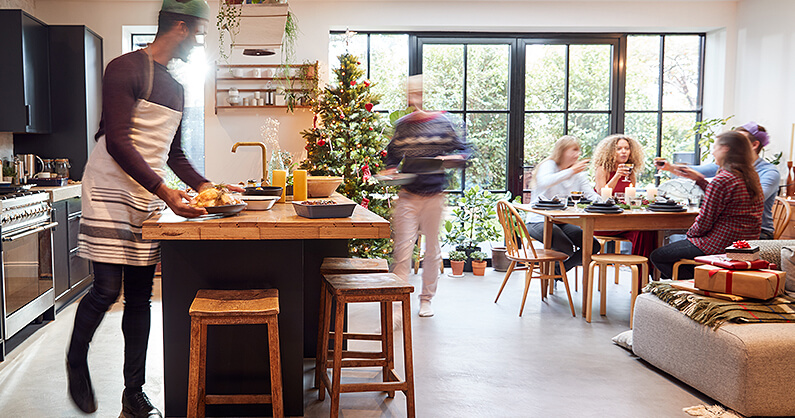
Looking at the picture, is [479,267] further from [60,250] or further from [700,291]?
[60,250]

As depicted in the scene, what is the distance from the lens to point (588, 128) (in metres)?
6.68

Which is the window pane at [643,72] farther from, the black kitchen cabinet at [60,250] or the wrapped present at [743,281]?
the black kitchen cabinet at [60,250]

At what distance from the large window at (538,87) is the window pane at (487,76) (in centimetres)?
1

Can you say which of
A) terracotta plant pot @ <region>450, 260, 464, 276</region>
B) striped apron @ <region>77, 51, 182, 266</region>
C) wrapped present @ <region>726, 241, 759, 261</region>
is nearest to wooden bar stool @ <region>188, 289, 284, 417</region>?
striped apron @ <region>77, 51, 182, 266</region>

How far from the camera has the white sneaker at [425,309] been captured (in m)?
4.59

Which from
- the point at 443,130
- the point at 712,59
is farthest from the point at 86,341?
the point at 712,59

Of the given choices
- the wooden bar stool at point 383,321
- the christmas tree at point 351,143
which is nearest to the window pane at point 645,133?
the christmas tree at point 351,143

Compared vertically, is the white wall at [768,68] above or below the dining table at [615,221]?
above

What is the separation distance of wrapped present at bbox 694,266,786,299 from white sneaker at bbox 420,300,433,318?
1879mm

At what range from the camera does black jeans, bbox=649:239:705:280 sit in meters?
4.40

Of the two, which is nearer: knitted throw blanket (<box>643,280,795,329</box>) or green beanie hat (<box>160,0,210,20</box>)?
green beanie hat (<box>160,0,210,20</box>)

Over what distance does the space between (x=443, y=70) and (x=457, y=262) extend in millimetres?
1930

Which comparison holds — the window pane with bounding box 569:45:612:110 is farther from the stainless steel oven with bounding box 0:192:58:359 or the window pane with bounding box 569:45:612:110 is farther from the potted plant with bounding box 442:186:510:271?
the stainless steel oven with bounding box 0:192:58:359

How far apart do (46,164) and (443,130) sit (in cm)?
338
